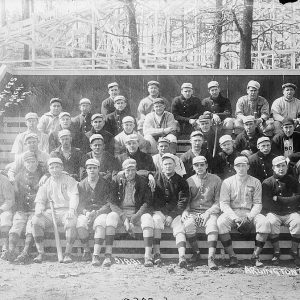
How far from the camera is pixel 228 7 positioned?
43.4ft

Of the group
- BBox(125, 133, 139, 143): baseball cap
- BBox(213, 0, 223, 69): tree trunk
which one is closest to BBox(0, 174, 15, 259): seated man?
BBox(125, 133, 139, 143): baseball cap

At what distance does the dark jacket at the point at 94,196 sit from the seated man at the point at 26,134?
1631mm

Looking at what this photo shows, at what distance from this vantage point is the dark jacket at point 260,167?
313 inches

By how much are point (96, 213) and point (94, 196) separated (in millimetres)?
261

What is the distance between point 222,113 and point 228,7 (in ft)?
14.3

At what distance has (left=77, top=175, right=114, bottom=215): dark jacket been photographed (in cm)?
754

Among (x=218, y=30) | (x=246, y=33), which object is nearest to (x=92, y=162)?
(x=246, y=33)

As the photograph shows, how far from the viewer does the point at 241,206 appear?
7434 millimetres

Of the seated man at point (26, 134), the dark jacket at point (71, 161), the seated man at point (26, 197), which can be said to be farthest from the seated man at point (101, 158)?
the seated man at point (26, 134)

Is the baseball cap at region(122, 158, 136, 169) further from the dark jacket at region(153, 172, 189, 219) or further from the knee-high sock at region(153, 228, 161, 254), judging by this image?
the knee-high sock at region(153, 228, 161, 254)

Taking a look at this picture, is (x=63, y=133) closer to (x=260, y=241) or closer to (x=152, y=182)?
(x=152, y=182)

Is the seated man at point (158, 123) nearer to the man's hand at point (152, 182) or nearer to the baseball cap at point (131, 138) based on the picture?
the baseball cap at point (131, 138)

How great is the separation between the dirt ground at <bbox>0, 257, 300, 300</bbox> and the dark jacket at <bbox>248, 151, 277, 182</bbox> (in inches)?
55.2

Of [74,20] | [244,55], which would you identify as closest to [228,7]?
[244,55]
